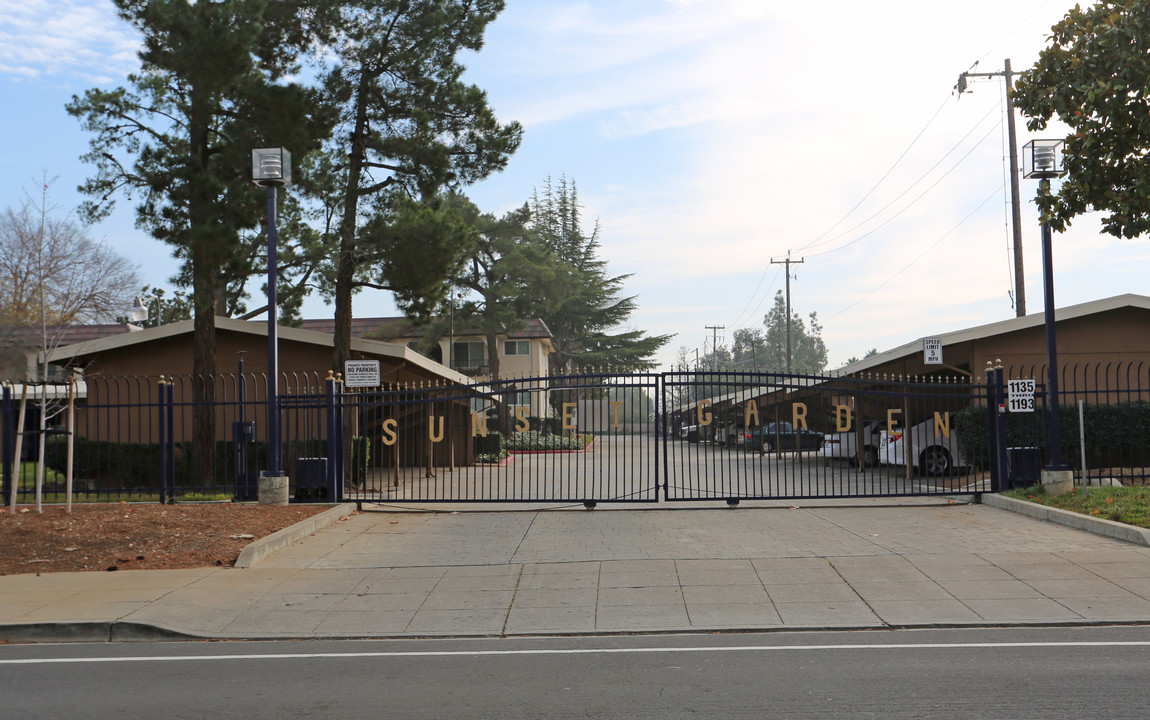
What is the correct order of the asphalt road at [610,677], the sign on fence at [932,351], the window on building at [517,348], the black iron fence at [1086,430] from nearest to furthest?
the asphalt road at [610,677], the black iron fence at [1086,430], the sign on fence at [932,351], the window on building at [517,348]

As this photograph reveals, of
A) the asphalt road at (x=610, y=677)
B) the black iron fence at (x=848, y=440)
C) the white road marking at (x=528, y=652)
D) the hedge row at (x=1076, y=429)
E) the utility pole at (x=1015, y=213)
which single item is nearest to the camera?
the asphalt road at (x=610, y=677)

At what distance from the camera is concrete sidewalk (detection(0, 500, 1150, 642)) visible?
8.54 metres

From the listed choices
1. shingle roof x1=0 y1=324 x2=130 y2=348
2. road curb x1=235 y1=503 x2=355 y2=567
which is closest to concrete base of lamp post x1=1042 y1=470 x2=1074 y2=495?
road curb x1=235 y1=503 x2=355 y2=567

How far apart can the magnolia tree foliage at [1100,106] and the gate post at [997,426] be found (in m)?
2.70

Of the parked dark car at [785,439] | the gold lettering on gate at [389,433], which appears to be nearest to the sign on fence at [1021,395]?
the parked dark car at [785,439]

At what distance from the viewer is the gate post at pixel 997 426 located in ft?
51.4

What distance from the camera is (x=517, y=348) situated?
2345 inches

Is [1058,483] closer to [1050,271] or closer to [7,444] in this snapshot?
[1050,271]

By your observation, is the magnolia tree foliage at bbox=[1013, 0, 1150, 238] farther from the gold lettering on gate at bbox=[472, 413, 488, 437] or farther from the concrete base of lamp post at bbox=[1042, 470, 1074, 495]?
the gold lettering on gate at bbox=[472, 413, 488, 437]

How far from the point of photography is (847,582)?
9.96 meters

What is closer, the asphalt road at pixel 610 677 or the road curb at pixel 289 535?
the asphalt road at pixel 610 677

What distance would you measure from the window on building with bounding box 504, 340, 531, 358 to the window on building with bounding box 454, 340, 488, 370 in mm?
1337

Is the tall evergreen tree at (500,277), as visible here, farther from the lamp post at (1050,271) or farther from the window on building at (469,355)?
the lamp post at (1050,271)

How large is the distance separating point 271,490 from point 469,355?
4336 centimetres
